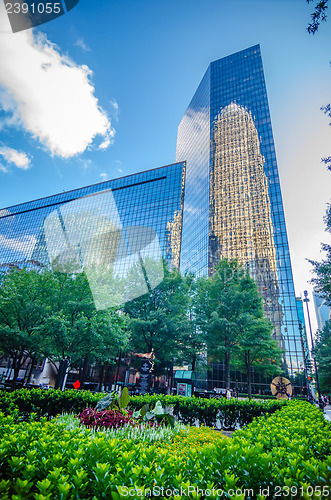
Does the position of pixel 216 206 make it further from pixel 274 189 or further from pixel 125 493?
pixel 125 493

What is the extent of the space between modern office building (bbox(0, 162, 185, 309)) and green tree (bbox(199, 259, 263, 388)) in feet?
101

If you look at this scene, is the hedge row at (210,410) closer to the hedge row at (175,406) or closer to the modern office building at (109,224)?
the hedge row at (175,406)

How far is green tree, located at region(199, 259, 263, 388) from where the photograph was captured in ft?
75.7

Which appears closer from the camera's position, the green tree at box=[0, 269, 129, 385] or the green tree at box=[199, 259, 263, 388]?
the green tree at box=[0, 269, 129, 385]

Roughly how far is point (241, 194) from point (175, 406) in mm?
57895

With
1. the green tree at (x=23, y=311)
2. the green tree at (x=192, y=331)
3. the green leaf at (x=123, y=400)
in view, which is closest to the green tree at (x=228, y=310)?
the green tree at (x=192, y=331)

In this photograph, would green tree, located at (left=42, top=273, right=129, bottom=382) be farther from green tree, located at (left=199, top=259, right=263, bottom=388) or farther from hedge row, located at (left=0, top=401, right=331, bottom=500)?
hedge row, located at (left=0, top=401, right=331, bottom=500)

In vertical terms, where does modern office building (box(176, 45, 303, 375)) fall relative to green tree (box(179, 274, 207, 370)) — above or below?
above

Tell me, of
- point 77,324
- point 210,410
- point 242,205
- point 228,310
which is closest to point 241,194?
point 242,205

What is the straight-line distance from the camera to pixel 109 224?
7525 centimetres

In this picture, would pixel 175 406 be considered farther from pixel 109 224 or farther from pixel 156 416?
pixel 109 224

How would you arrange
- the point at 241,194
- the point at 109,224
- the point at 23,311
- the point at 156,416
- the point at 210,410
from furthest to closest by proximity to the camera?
1. the point at 109,224
2. the point at 241,194
3. the point at 23,311
4. the point at 210,410
5. the point at 156,416

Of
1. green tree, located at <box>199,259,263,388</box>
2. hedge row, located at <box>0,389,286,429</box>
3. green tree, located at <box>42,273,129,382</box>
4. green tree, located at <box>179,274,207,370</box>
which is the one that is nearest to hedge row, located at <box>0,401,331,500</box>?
hedge row, located at <box>0,389,286,429</box>

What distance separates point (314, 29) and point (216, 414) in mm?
12978
